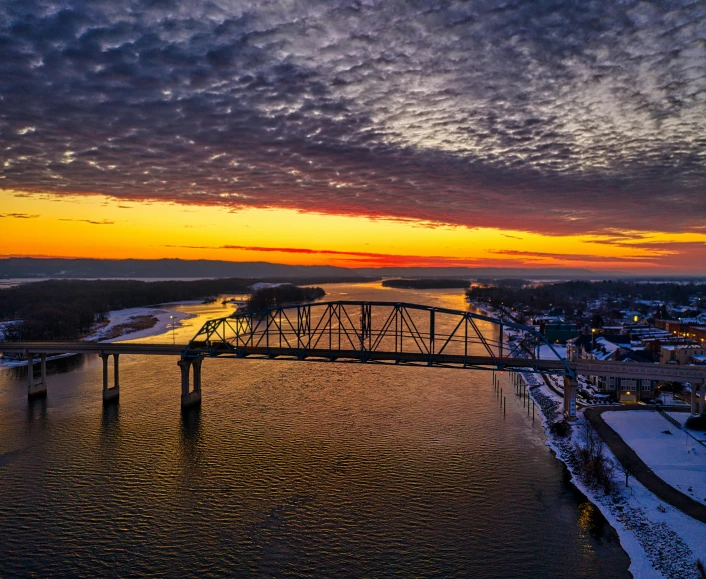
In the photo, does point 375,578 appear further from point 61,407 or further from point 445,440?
point 61,407

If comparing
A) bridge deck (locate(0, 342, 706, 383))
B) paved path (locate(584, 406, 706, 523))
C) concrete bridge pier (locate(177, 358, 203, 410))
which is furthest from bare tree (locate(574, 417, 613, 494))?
concrete bridge pier (locate(177, 358, 203, 410))

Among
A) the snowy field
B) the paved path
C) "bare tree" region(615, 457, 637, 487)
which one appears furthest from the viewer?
"bare tree" region(615, 457, 637, 487)

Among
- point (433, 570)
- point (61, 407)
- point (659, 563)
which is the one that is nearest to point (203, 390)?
point (61, 407)

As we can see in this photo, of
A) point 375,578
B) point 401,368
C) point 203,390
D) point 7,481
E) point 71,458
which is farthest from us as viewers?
point 401,368

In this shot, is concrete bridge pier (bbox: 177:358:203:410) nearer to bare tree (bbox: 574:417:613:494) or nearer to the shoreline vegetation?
bare tree (bbox: 574:417:613:494)

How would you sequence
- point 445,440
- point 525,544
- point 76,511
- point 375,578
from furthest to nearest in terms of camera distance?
point 445,440, point 76,511, point 525,544, point 375,578

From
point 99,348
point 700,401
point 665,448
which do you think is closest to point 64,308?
point 99,348

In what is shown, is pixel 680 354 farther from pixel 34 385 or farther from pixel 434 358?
pixel 34 385
